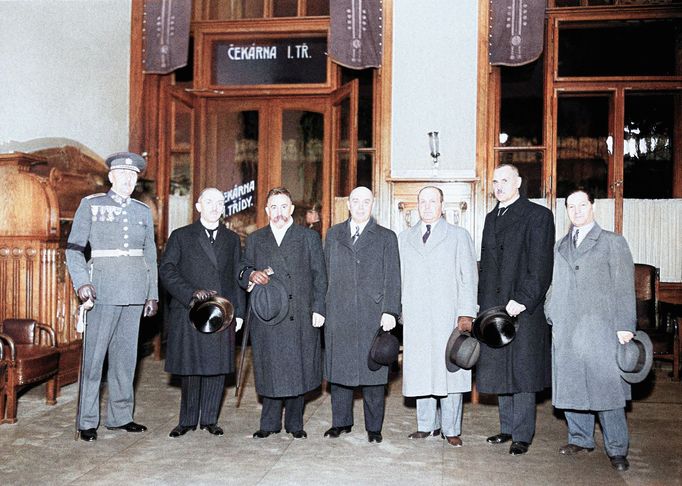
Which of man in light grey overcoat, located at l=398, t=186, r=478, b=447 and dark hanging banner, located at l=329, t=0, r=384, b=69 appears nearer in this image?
man in light grey overcoat, located at l=398, t=186, r=478, b=447

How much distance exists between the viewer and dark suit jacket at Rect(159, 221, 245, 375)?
13.9 feet

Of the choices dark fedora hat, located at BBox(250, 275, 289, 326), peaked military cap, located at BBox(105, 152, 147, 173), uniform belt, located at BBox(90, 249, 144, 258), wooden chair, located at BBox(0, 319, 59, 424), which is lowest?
wooden chair, located at BBox(0, 319, 59, 424)

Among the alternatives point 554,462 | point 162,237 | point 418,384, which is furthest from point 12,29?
point 554,462

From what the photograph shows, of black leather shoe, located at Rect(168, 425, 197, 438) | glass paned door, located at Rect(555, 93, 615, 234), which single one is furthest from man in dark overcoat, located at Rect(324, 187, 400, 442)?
glass paned door, located at Rect(555, 93, 615, 234)

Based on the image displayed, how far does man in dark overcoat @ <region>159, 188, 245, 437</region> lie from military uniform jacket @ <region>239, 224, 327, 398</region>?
0.17 meters

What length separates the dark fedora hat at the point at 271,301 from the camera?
4.17 m

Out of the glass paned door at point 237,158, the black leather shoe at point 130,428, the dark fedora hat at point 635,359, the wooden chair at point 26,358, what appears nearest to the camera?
the dark fedora hat at point 635,359

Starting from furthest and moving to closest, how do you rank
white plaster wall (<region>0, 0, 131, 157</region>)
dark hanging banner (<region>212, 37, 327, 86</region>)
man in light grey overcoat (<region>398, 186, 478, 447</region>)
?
1. dark hanging banner (<region>212, 37, 327, 86</region>)
2. white plaster wall (<region>0, 0, 131, 157</region>)
3. man in light grey overcoat (<region>398, 186, 478, 447</region>)

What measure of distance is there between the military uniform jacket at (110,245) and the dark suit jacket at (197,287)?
198 mm

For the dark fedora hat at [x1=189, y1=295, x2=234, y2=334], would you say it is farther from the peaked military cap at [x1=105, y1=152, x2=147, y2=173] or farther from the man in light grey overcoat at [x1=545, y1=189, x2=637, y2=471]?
the man in light grey overcoat at [x1=545, y1=189, x2=637, y2=471]

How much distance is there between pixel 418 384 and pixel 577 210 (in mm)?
1381

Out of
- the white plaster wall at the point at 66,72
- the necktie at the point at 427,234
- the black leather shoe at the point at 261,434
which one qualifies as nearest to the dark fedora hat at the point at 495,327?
the necktie at the point at 427,234

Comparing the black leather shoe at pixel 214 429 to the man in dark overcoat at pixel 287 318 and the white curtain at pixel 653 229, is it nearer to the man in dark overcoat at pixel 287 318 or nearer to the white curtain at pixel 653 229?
the man in dark overcoat at pixel 287 318

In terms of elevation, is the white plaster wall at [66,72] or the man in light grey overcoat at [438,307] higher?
the white plaster wall at [66,72]
